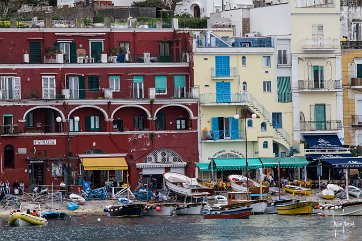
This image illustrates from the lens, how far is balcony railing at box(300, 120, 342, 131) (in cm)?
15238

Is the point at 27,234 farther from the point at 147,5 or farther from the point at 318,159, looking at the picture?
the point at 147,5

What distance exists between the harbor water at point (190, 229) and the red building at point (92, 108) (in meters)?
9.74

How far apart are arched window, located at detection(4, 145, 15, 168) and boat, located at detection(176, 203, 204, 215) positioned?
14.6m

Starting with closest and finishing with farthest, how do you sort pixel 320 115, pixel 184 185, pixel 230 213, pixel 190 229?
pixel 190 229 → pixel 230 213 → pixel 184 185 → pixel 320 115

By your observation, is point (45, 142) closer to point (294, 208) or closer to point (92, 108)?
point (92, 108)

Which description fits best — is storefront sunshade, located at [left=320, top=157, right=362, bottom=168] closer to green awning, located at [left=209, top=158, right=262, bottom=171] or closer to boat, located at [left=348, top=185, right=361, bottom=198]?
boat, located at [left=348, top=185, right=361, bottom=198]

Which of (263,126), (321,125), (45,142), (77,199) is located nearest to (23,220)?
(77,199)

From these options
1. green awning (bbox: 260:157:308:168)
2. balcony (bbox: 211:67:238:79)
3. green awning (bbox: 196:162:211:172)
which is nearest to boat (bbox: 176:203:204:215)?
green awning (bbox: 196:162:211:172)

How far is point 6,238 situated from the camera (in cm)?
12394

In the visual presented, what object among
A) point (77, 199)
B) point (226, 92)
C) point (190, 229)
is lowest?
point (190, 229)

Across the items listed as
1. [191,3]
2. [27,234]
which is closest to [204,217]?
[27,234]

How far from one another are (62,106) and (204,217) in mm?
17030

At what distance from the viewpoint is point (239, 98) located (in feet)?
493

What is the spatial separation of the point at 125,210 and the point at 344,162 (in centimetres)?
2056
